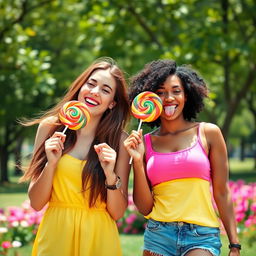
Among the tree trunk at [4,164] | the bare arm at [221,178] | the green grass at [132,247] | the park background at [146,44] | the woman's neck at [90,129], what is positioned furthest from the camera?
the tree trunk at [4,164]

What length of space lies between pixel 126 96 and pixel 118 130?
0.90ft

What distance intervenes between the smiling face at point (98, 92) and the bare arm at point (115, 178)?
1.07 ft

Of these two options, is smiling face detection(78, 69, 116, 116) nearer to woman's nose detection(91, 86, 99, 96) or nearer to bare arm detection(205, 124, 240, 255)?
woman's nose detection(91, 86, 99, 96)

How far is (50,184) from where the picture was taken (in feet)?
11.9

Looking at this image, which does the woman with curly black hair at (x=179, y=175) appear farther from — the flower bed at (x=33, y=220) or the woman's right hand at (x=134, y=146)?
the flower bed at (x=33, y=220)

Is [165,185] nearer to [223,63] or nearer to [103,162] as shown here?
[103,162]

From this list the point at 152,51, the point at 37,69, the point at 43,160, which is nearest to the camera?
the point at 43,160

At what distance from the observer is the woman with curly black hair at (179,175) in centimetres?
367

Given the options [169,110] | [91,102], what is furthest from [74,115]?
[169,110]

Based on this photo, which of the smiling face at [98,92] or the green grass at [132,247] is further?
the green grass at [132,247]

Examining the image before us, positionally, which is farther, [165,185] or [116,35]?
[116,35]

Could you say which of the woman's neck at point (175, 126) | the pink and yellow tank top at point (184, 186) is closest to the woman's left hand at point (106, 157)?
the pink and yellow tank top at point (184, 186)

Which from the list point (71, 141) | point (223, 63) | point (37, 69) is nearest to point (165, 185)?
point (71, 141)

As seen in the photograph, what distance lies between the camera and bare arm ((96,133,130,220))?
3609 millimetres
